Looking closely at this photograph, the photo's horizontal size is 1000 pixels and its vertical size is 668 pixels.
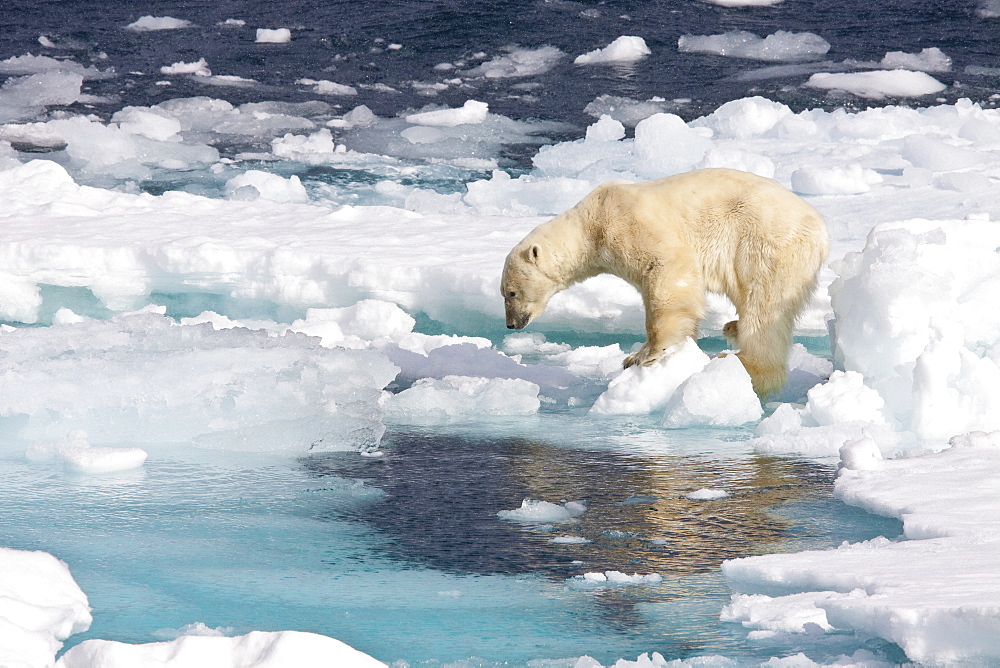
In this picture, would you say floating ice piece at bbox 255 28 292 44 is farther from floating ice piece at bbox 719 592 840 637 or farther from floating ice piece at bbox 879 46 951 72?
floating ice piece at bbox 719 592 840 637

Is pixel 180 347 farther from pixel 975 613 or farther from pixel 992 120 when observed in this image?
pixel 992 120

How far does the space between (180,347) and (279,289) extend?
1.43 m

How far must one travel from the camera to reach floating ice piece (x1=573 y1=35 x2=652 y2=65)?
1627 centimetres

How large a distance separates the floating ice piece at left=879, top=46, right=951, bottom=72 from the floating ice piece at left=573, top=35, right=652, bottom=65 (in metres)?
3.39

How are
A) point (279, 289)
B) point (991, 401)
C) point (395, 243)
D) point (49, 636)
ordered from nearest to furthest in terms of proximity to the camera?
1. point (49, 636)
2. point (991, 401)
3. point (279, 289)
4. point (395, 243)

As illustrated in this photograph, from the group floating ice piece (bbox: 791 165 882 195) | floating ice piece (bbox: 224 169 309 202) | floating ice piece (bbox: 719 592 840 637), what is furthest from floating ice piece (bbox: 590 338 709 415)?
floating ice piece (bbox: 224 169 309 202)

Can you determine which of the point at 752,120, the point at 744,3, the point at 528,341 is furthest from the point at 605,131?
the point at 744,3

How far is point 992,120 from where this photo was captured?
9.38 meters

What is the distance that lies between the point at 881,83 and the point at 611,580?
1205 centimetres

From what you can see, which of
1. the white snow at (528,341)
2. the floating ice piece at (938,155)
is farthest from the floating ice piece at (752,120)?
the floating ice piece at (938,155)

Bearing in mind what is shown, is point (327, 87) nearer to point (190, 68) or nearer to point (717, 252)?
point (190, 68)

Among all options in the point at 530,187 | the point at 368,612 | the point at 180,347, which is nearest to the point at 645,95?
the point at 530,187

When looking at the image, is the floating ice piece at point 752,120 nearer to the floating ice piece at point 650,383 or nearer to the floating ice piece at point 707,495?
the floating ice piece at point 650,383

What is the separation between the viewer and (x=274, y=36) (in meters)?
17.7
